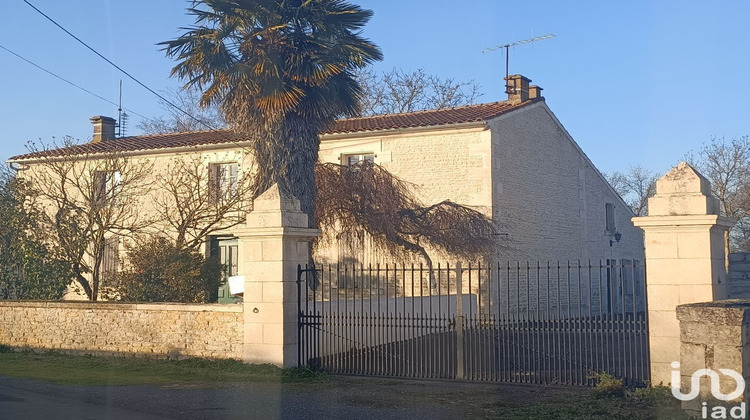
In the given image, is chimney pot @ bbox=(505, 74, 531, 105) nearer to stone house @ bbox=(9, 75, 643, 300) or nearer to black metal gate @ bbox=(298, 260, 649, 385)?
stone house @ bbox=(9, 75, 643, 300)

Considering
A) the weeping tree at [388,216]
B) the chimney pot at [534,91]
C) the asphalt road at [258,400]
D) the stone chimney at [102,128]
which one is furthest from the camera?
the stone chimney at [102,128]

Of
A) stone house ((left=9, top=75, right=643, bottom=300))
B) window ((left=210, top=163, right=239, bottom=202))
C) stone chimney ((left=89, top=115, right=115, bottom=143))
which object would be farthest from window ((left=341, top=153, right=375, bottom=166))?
stone chimney ((left=89, top=115, right=115, bottom=143))

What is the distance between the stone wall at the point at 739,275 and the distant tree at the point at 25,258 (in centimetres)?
1585

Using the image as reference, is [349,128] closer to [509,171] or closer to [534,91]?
[509,171]

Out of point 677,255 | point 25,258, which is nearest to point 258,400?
point 677,255

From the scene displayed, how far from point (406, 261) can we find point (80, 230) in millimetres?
8277

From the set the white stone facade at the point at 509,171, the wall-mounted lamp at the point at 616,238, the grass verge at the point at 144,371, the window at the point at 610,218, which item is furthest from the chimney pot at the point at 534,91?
the grass verge at the point at 144,371

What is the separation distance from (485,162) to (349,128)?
14.6 ft

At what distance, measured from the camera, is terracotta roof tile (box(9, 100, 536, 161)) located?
20777mm

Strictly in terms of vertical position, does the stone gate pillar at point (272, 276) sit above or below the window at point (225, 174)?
below

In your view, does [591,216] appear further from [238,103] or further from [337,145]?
[238,103]

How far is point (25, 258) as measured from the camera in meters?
17.1

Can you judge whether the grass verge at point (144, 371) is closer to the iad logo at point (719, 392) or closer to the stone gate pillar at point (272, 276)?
the stone gate pillar at point (272, 276)

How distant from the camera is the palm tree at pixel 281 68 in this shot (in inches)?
616
